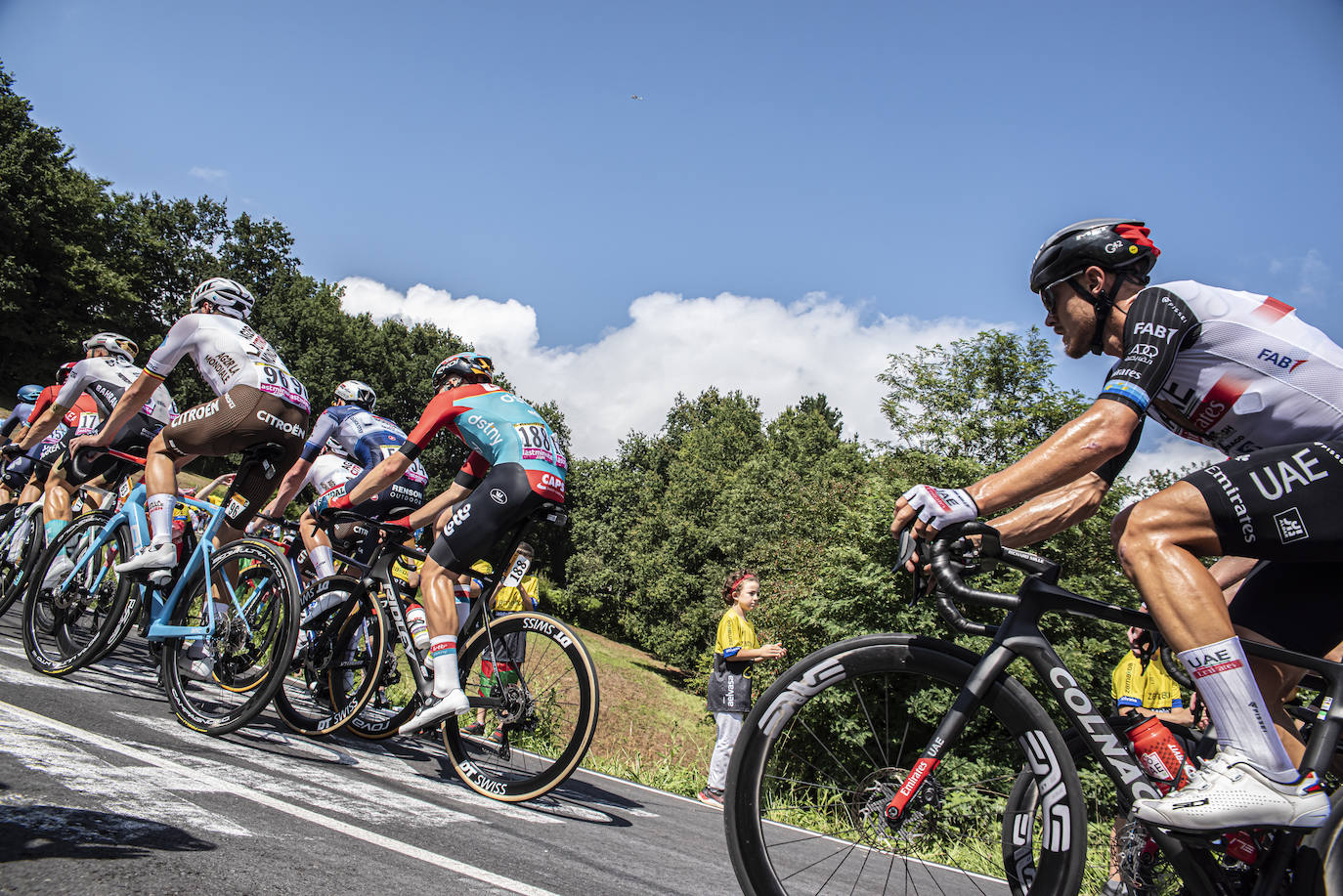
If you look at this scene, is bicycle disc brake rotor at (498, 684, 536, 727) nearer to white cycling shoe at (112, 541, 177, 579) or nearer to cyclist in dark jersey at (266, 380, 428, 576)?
white cycling shoe at (112, 541, 177, 579)

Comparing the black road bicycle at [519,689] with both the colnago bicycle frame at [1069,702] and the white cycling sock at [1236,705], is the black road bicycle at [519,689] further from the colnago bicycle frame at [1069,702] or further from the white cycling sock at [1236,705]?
the white cycling sock at [1236,705]

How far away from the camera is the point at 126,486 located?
698 centimetres

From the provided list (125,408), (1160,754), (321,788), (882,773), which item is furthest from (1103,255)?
(125,408)

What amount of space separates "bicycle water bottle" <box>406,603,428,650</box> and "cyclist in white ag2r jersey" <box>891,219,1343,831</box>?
3617 millimetres

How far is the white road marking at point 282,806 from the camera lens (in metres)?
2.72

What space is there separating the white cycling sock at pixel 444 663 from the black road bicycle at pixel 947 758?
8.07ft

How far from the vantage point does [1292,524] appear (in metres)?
2.20

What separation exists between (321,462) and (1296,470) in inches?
311

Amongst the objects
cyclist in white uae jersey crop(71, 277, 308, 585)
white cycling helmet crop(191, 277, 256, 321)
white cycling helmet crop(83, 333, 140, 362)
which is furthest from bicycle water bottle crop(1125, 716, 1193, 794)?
white cycling helmet crop(83, 333, 140, 362)

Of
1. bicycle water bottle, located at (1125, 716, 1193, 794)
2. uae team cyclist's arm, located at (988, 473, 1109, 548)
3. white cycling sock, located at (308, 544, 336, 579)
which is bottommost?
white cycling sock, located at (308, 544, 336, 579)

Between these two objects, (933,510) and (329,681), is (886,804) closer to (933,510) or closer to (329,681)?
(933,510)

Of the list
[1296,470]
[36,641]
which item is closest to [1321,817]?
[1296,470]

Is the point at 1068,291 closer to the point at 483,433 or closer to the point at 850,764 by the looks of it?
the point at 850,764

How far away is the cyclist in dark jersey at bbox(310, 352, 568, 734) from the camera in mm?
4402
